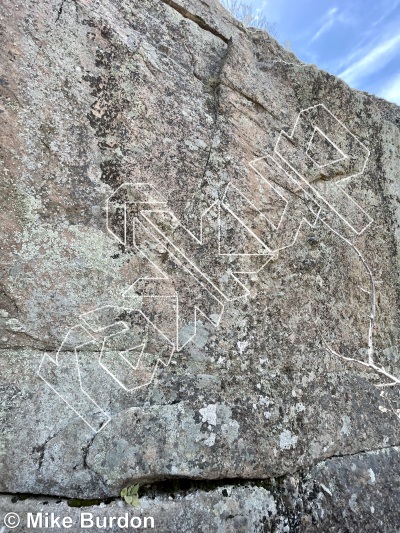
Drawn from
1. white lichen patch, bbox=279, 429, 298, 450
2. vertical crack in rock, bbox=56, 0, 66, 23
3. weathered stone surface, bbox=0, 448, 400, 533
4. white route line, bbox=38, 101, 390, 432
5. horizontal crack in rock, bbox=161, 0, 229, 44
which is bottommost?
weathered stone surface, bbox=0, 448, 400, 533

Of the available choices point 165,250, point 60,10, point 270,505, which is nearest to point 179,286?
point 165,250

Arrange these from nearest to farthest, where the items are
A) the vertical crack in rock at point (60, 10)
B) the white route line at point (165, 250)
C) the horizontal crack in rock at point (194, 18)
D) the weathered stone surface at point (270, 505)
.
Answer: the weathered stone surface at point (270, 505)
the white route line at point (165, 250)
the vertical crack in rock at point (60, 10)
the horizontal crack in rock at point (194, 18)

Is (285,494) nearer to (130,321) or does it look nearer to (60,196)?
(130,321)

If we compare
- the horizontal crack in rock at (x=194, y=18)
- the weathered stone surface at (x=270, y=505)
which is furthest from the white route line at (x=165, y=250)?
the horizontal crack in rock at (x=194, y=18)

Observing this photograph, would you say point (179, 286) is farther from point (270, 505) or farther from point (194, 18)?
point (194, 18)

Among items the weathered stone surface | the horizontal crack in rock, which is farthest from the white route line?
the horizontal crack in rock

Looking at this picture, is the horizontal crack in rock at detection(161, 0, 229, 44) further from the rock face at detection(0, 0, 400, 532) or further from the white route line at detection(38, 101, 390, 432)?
the white route line at detection(38, 101, 390, 432)

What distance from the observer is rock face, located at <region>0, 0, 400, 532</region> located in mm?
1865

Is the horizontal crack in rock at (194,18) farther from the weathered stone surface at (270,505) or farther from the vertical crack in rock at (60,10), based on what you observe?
the weathered stone surface at (270,505)

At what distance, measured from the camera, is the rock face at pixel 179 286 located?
187cm

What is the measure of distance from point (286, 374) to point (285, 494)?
589 mm

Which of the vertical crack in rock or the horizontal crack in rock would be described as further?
the horizontal crack in rock

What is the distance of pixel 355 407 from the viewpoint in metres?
2.36

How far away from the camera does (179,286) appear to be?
7.07 feet
